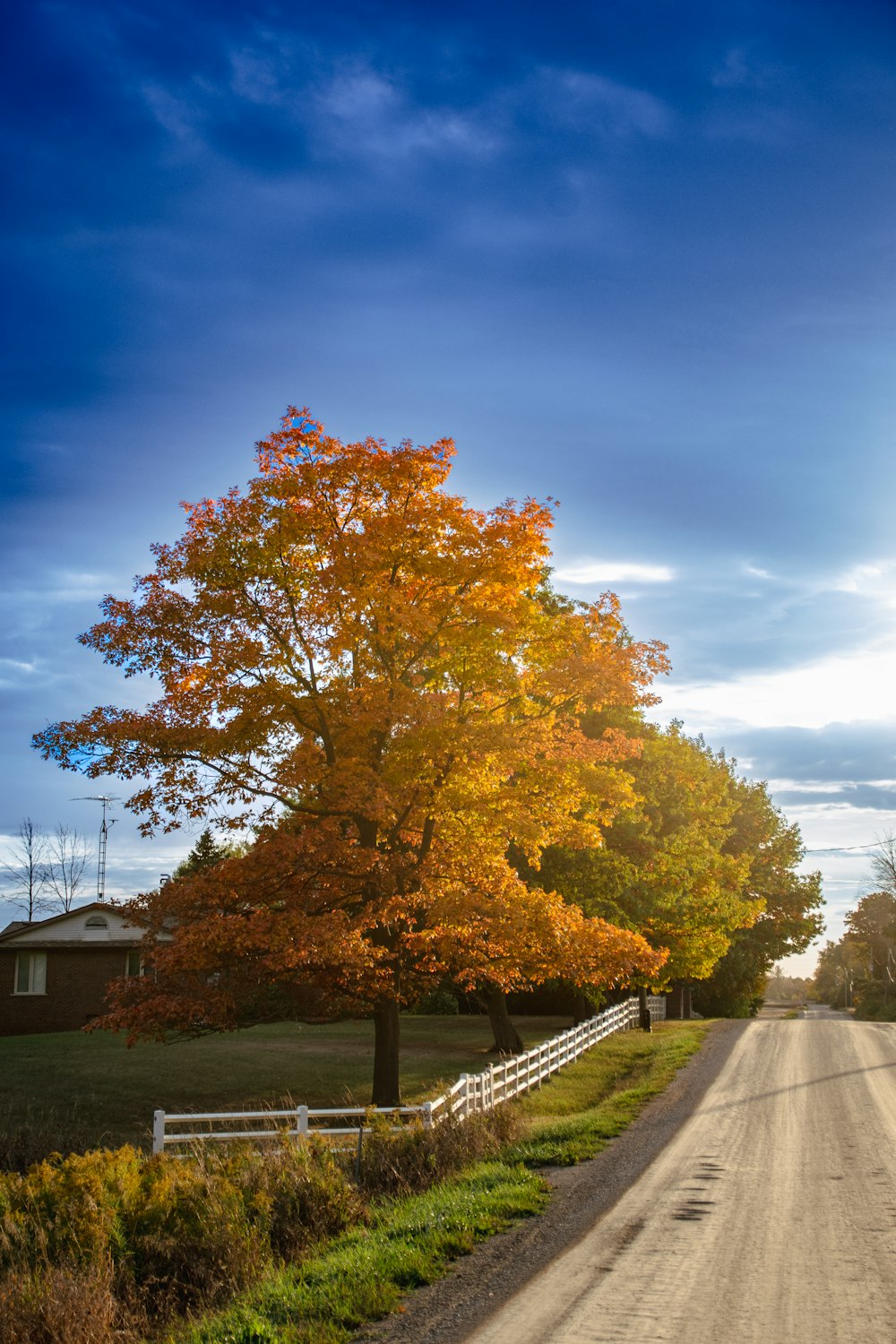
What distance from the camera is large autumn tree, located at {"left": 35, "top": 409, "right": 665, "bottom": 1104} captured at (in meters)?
18.2

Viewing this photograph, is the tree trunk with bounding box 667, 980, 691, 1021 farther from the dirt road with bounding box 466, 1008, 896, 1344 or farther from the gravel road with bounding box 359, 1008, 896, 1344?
the gravel road with bounding box 359, 1008, 896, 1344

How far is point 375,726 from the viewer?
Answer: 59.7 ft

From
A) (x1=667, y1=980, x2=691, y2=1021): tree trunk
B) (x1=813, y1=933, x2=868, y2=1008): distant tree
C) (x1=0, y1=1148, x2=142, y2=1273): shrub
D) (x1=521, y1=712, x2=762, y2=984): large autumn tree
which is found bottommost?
(x1=813, y1=933, x2=868, y2=1008): distant tree

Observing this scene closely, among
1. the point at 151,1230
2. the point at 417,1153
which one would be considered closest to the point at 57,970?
the point at 417,1153

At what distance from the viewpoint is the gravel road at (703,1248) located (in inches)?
306

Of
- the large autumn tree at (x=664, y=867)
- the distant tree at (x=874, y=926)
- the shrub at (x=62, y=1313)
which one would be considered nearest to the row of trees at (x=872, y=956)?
the distant tree at (x=874, y=926)

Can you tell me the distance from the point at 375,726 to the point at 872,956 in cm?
9270

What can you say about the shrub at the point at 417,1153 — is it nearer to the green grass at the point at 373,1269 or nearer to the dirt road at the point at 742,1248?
the green grass at the point at 373,1269

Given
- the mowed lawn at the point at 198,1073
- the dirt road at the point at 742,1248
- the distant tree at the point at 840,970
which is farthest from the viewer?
the distant tree at the point at 840,970

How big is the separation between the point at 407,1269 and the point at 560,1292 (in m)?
1.43

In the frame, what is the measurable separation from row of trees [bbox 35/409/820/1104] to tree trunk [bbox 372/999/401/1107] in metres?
0.05

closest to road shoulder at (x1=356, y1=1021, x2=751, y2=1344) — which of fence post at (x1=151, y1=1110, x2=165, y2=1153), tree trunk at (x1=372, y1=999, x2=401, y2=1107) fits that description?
tree trunk at (x1=372, y1=999, x2=401, y2=1107)

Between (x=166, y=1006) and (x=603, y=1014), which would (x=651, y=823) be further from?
(x=166, y=1006)

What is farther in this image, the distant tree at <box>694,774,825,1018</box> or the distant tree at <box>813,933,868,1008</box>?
the distant tree at <box>813,933,868,1008</box>
